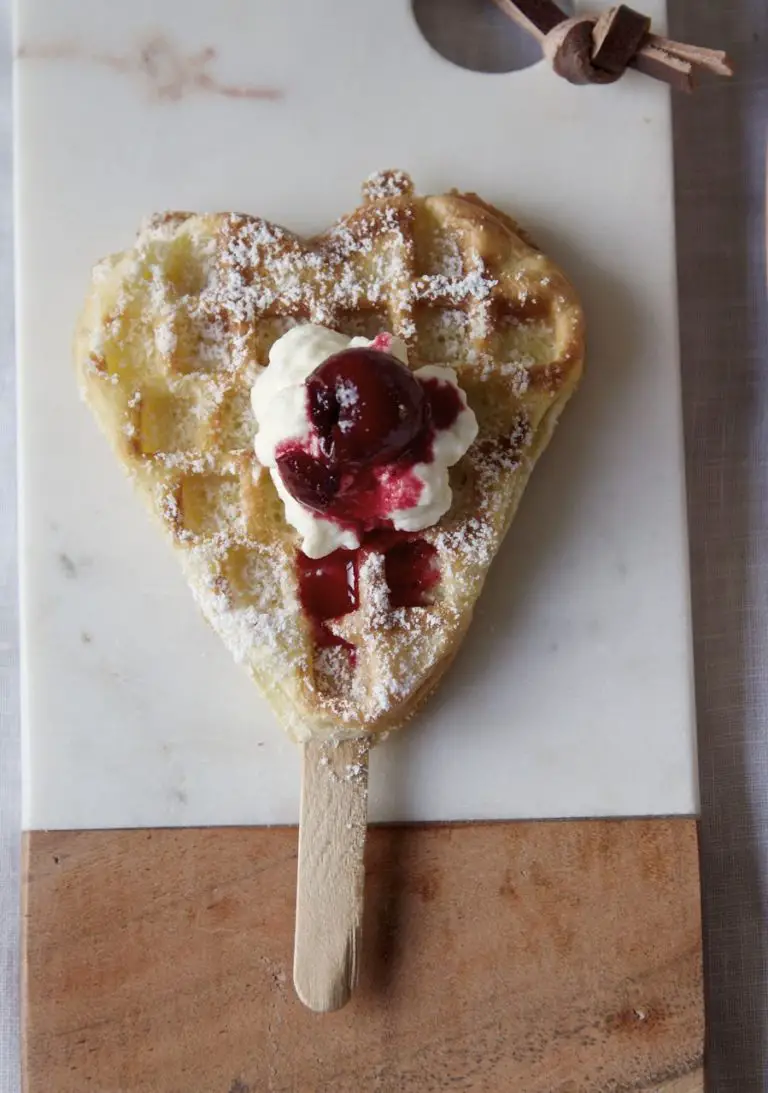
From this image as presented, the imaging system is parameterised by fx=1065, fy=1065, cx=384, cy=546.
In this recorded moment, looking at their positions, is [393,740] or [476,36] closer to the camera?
[393,740]

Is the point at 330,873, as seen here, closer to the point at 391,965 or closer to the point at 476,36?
the point at 391,965

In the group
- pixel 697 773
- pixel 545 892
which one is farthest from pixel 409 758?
pixel 697 773

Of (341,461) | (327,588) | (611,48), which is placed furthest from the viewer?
(611,48)

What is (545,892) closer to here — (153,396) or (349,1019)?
(349,1019)

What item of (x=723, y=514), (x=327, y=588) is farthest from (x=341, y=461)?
(x=723, y=514)

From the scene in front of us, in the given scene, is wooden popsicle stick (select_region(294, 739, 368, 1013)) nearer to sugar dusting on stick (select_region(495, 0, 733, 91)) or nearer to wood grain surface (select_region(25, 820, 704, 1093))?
wood grain surface (select_region(25, 820, 704, 1093))

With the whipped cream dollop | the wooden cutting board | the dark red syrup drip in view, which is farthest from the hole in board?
the dark red syrup drip

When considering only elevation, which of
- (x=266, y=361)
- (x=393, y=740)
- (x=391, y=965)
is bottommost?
(x=391, y=965)
